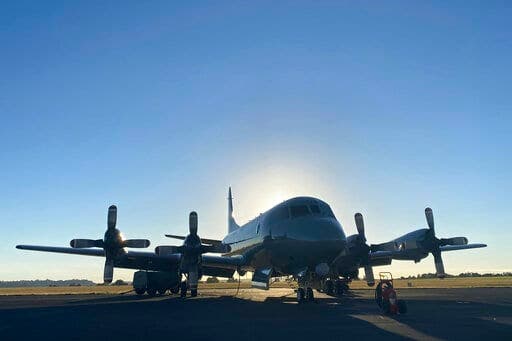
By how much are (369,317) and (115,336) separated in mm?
9418

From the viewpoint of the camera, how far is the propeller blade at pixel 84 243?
91.0 ft

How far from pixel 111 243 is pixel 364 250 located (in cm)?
1657

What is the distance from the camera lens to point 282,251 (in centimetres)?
2506

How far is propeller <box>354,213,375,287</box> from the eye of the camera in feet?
90.5

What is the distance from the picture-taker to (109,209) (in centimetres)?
2908

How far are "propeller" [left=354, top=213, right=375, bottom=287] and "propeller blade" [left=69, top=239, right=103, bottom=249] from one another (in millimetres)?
17151

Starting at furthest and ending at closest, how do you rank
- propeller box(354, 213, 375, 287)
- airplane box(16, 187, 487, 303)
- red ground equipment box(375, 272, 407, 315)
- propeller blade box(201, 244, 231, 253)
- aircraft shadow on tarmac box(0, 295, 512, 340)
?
propeller blade box(201, 244, 231, 253) → propeller box(354, 213, 375, 287) → airplane box(16, 187, 487, 303) → red ground equipment box(375, 272, 407, 315) → aircraft shadow on tarmac box(0, 295, 512, 340)

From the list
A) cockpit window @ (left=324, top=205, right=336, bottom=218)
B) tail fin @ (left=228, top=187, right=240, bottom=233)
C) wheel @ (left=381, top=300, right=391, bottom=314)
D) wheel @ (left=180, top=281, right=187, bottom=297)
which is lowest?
wheel @ (left=381, top=300, right=391, bottom=314)

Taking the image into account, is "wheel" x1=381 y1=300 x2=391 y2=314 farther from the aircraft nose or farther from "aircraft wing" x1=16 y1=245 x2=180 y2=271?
"aircraft wing" x1=16 y1=245 x2=180 y2=271

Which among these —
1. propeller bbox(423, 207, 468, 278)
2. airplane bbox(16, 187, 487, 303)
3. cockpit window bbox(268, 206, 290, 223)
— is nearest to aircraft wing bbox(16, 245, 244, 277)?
airplane bbox(16, 187, 487, 303)

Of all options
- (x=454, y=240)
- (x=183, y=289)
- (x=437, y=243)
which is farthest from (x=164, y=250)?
(x=454, y=240)

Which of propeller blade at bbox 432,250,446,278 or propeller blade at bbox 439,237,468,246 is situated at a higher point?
propeller blade at bbox 439,237,468,246

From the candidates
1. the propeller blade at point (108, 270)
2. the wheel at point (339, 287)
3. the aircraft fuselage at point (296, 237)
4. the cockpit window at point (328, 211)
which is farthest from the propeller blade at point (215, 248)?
the wheel at point (339, 287)

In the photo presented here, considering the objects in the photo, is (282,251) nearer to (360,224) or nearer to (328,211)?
(328,211)
